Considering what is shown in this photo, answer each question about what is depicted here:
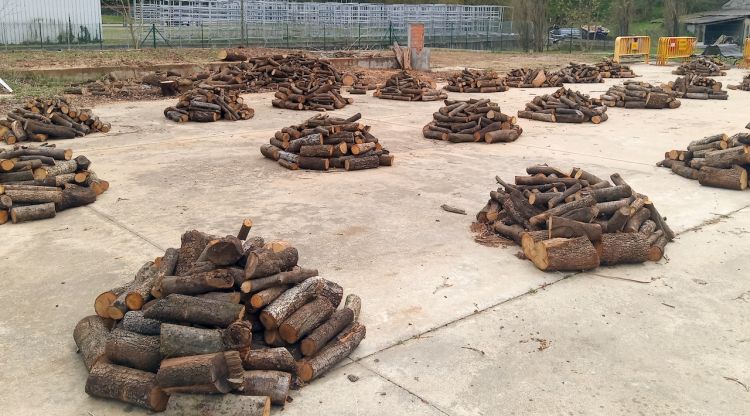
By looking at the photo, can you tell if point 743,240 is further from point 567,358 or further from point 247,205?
point 247,205

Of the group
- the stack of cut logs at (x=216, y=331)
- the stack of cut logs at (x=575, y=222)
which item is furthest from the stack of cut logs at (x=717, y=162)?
the stack of cut logs at (x=216, y=331)

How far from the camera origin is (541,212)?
7.68m

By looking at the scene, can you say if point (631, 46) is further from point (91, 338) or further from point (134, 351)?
point (134, 351)

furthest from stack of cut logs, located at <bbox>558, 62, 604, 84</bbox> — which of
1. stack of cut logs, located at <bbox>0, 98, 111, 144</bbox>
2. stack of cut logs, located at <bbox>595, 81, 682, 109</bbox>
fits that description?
stack of cut logs, located at <bbox>0, 98, 111, 144</bbox>

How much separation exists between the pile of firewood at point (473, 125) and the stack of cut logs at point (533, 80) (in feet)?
35.0

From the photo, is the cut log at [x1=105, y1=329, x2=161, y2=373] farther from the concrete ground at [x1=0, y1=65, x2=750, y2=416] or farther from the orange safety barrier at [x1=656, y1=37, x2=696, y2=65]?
the orange safety barrier at [x1=656, y1=37, x2=696, y2=65]

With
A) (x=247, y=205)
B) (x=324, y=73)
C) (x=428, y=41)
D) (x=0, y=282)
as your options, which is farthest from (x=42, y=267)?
(x=428, y=41)

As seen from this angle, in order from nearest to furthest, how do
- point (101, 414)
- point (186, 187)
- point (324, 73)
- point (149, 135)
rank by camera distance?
1. point (101, 414)
2. point (186, 187)
3. point (149, 135)
4. point (324, 73)

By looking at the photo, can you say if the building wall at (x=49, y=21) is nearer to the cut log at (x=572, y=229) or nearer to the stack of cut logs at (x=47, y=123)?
the stack of cut logs at (x=47, y=123)

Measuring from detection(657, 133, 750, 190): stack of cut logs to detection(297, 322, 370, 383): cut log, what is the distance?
7335mm

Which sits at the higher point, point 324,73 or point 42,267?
point 324,73

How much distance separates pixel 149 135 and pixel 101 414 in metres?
10.7

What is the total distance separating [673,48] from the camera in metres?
35.4

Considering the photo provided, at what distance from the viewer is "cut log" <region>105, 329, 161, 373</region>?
445 cm
